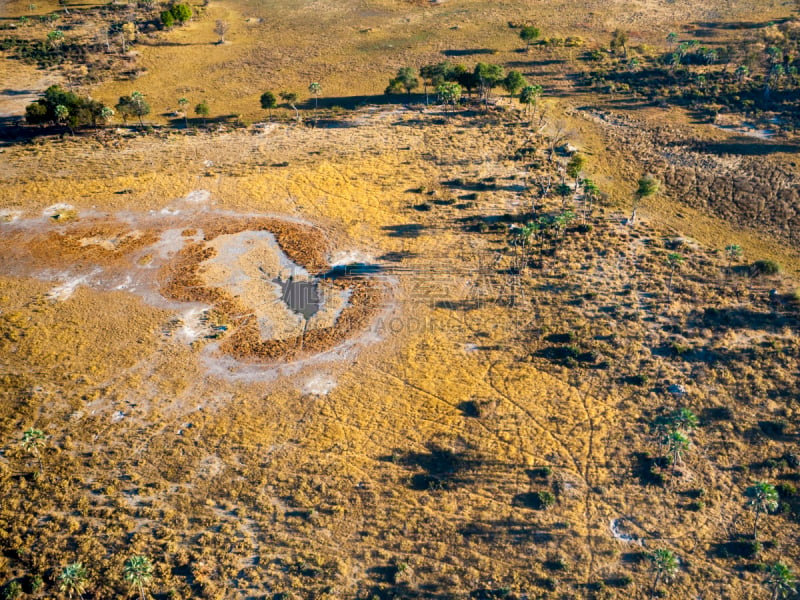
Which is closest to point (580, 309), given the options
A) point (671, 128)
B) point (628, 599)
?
point (628, 599)

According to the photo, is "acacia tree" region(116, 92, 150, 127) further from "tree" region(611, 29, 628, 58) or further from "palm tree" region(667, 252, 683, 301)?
"tree" region(611, 29, 628, 58)

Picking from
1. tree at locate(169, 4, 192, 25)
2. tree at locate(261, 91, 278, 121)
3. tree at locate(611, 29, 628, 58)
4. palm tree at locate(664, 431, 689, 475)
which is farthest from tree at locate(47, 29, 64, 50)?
palm tree at locate(664, 431, 689, 475)

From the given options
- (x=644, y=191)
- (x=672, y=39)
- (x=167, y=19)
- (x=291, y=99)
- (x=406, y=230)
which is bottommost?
(x=406, y=230)

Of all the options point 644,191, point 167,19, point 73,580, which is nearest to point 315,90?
point 167,19

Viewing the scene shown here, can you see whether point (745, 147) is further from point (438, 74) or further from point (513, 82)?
point (438, 74)

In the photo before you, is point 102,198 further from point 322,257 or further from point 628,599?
point 628,599

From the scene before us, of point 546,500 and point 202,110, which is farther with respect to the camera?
point 202,110

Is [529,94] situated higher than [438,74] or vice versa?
[438,74]

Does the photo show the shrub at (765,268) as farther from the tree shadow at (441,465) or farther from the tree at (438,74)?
the tree at (438,74)
